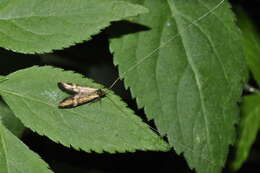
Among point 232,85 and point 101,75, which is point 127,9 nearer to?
point 232,85

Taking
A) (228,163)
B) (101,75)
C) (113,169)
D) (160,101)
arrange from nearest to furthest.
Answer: (160,101), (228,163), (113,169), (101,75)

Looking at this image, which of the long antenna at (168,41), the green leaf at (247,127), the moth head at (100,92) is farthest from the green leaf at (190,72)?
the green leaf at (247,127)

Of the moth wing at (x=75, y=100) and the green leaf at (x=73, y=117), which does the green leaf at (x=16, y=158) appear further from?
the moth wing at (x=75, y=100)

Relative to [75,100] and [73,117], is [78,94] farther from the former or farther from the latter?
[73,117]

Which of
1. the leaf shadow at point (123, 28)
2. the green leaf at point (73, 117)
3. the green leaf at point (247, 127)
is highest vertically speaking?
the leaf shadow at point (123, 28)

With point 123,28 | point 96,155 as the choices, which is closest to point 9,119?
point 123,28

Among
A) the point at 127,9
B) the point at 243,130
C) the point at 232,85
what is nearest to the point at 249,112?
the point at 243,130

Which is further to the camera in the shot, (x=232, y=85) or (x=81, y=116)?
(x=232, y=85)
